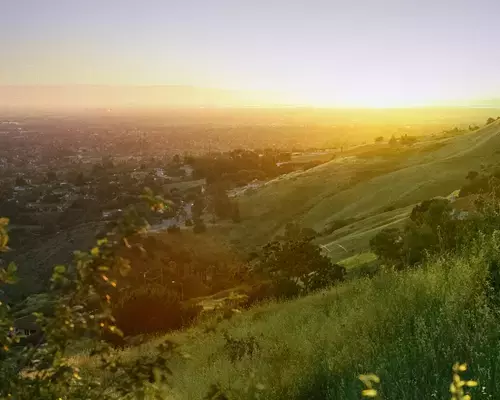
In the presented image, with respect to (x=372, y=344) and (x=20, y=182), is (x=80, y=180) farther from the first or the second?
(x=372, y=344)

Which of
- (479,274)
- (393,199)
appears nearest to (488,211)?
(479,274)

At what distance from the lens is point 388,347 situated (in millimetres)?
4848

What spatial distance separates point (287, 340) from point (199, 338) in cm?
391

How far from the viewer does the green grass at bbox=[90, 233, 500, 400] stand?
3.86 metres

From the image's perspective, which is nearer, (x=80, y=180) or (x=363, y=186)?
(x=363, y=186)

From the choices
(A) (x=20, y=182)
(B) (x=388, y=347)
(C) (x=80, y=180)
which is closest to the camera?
(B) (x=388, y=347)

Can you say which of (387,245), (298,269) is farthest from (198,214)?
(387,245)

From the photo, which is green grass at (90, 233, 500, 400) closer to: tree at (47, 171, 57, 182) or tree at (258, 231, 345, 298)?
tree at (258, 231, 345, 298)

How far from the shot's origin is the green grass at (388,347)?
386cm

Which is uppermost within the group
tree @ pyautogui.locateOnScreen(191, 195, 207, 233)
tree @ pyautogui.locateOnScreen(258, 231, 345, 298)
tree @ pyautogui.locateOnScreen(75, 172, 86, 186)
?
tree @ pyautogui.locateOnScreen(258, 231, 345, 298)

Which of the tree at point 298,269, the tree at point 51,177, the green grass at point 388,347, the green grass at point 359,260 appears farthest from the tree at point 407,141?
the green grass at point 388,347

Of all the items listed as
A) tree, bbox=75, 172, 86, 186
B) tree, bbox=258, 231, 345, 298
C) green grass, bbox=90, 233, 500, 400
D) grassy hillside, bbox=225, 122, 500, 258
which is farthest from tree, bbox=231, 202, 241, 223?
green grass, bbox=90, 233, 500, 400

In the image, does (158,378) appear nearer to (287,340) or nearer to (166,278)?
(287,340)

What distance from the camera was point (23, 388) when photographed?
2.55 meters
